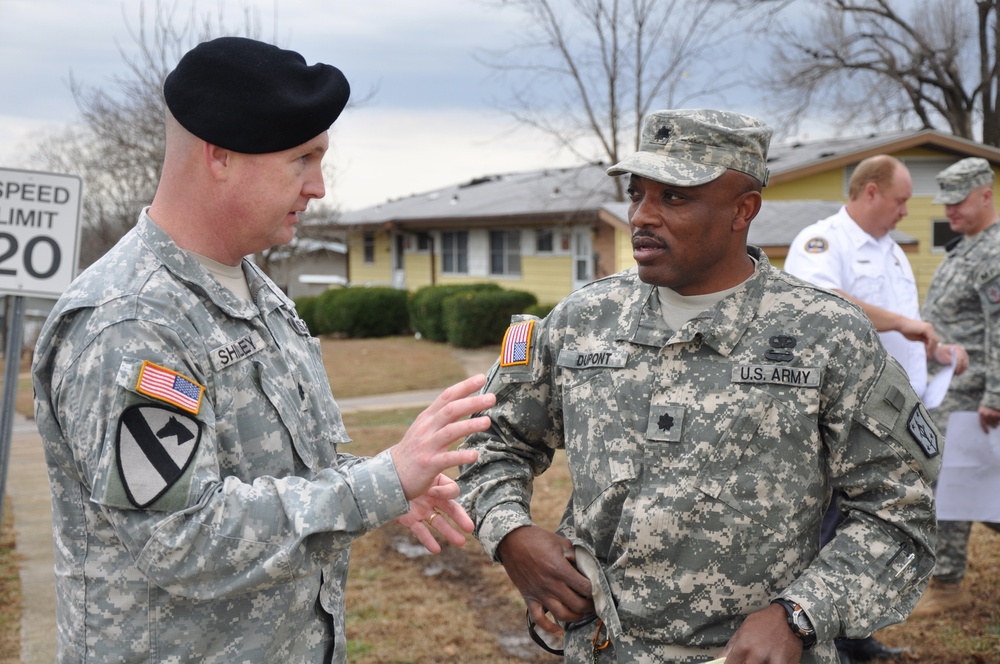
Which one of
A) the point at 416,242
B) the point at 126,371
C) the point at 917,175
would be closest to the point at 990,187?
the point at 126,371

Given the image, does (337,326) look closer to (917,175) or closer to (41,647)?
(917,175)

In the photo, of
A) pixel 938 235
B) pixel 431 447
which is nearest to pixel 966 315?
pixel 431 447

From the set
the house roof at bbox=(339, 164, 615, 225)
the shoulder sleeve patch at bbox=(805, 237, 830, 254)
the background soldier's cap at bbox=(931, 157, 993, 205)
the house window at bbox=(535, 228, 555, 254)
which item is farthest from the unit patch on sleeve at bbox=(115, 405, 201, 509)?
the house window at bbox=(535, 228, 555, 254)

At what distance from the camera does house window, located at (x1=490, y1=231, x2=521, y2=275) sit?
2561 centimetres

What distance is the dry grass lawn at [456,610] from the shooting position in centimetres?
498

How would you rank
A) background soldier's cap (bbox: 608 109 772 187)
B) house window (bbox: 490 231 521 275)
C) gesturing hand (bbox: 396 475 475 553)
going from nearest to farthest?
gesturing hand (bbox: 396 475 475 553) → background soldier's cap (bbox: 608 109 772 187) → house window (bbox: 490 231 521 275)

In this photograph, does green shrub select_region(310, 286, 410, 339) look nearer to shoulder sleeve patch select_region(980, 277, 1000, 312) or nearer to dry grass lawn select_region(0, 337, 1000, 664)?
dry grass lawn select_region(0, 337, 1000, 664)

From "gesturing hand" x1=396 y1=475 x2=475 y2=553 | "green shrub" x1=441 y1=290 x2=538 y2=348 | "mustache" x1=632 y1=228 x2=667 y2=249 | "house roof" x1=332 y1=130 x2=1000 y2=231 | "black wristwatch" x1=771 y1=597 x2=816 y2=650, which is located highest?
"house roof" x1=332 y1=130 x2=1000 y2=231

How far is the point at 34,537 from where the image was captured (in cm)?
738

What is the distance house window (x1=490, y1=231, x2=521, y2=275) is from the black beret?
23.4 meters

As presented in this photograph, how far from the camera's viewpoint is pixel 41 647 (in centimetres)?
514

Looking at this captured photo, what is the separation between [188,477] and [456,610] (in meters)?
4.02

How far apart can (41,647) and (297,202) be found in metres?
4.10

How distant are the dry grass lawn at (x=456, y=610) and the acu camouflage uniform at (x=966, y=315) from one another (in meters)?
0.42
